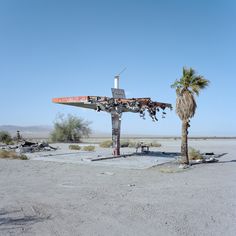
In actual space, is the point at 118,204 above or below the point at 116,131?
below

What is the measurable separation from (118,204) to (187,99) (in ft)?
41.3

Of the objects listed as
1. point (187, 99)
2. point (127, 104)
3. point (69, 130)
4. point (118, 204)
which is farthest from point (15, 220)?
point (69, 130)

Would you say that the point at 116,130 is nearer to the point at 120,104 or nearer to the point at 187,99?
the point at 120,104

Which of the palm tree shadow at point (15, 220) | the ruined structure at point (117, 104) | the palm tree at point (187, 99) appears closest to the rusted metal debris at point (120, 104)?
the ruined structure at point (117, 104)

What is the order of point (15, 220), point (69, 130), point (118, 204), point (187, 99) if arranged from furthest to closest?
point (69, 130)
point (187, 99)
point (118, 204)
point (15, 220)

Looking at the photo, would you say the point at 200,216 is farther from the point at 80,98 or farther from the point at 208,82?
the point at 80,98

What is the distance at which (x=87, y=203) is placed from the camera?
396 inches

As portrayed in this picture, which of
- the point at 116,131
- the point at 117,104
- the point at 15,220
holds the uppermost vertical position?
the point at 117,104

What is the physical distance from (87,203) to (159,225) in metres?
3.01

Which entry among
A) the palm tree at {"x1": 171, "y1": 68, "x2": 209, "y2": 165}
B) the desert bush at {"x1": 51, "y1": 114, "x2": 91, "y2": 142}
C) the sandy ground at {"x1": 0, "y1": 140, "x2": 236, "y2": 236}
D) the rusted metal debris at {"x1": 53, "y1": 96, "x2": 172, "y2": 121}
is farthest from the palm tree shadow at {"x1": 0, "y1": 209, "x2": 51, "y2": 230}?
the desert bush at {"x1": 51, "y1": 114, "x2": 91, "y2": 142}

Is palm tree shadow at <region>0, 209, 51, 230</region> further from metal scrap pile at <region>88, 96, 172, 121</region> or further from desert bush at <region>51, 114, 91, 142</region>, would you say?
desert bush at <region>51, 114, 91, 142</region>

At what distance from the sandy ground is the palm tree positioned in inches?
202

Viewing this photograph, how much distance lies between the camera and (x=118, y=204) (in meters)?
9.87

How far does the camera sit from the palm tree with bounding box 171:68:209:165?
21172mm
